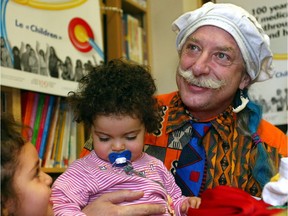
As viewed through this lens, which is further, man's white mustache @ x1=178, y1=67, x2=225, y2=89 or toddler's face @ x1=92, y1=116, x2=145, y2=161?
man's white mustache @ x1=178, y1=67, x2=225, y2=89

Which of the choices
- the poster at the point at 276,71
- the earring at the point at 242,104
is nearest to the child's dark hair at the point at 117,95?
the earring at the point at 242,104

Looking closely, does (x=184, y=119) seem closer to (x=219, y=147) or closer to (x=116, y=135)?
(x=219, y=147)

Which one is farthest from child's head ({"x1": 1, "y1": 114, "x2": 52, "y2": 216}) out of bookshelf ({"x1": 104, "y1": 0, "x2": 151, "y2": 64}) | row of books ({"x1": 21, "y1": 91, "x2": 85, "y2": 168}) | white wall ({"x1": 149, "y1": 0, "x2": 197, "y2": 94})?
white wall ({"x1": 149, "y1": 0, "x2": 197, "y2": 94})

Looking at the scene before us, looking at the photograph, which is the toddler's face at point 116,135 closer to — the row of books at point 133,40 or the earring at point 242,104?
the earring at point 242,104

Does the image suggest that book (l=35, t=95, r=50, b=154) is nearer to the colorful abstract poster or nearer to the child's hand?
the colorful abstract poster

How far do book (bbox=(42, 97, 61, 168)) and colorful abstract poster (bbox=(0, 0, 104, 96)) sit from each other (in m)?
0.18

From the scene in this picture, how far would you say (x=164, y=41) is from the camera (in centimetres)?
345

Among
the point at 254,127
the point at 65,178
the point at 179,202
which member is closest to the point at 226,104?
the point at 254,127

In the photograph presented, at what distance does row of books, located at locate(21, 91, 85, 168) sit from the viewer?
7.49ft

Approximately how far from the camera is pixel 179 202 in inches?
60.5

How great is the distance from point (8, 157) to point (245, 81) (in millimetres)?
1206

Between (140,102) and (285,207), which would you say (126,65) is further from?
(285,207)

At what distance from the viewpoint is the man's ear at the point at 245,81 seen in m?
2.01

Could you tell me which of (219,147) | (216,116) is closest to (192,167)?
(219,147)
